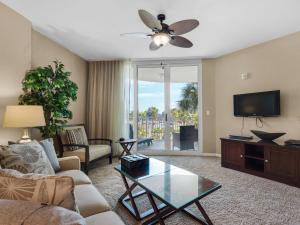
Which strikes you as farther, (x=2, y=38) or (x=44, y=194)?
(x=2, y=38)

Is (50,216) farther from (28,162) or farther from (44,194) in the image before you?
(28,162)

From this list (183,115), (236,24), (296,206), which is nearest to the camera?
(296,206)

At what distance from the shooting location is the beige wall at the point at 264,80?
10.5 ft

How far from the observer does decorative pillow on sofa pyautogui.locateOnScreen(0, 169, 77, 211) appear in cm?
82

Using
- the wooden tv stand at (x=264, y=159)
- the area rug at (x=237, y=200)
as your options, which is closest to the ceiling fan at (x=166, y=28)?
the area rug at (x=237, y=200)

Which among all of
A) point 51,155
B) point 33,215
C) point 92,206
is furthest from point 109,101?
point 33,215

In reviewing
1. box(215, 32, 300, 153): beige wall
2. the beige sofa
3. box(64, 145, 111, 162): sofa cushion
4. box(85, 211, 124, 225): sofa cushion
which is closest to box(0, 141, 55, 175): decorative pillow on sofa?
the beige sofa

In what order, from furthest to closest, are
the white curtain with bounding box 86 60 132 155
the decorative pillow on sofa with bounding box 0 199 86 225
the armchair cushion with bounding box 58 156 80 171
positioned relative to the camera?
the white curtain with bounding box 86 60 132 155
the armchair cushion with bounding box 58 156 80 171
the decorative pillow on sofa with bounding box 0 199 86 225

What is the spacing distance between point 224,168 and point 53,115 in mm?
3317

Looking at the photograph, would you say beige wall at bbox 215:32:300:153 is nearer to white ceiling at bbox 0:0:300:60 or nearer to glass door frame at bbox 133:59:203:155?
white ceiling at bbox 0:0:300:60

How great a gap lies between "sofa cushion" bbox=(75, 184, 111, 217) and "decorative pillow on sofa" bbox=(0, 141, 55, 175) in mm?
424

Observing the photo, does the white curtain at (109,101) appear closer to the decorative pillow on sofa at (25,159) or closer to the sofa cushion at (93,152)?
the sofa cushion at (93,152)

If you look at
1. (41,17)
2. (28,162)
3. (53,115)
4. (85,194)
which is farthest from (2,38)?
(85,194)

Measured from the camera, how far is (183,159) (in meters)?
4.30
